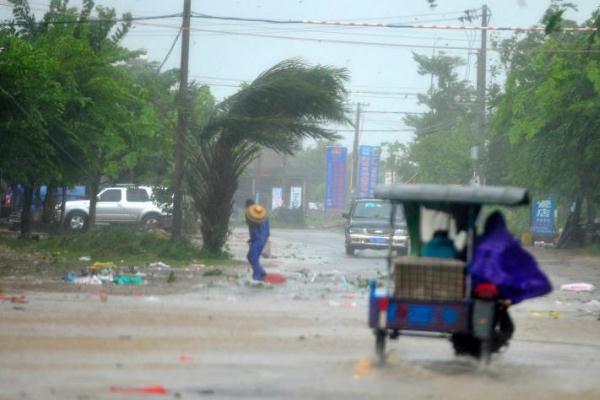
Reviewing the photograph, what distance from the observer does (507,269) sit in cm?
1240

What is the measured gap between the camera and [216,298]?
835 inches

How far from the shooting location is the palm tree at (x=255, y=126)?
31109mm

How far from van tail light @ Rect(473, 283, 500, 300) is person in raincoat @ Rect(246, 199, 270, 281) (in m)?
13.0

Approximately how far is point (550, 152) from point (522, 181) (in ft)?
9.09

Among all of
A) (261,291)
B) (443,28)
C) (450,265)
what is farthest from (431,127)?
(450,265)

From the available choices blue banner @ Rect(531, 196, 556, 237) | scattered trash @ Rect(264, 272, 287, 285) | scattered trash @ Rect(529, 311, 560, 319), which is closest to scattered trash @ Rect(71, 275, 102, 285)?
scattered trash @ Rect(264, 272, 287, 285)

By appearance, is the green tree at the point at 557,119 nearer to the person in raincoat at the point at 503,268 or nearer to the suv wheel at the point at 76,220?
the suv wheel at the point at 76,220

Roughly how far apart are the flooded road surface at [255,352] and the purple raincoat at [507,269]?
0.89 m

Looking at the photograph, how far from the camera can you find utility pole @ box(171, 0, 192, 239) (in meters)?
33.1

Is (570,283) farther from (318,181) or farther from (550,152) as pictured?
(318,181)

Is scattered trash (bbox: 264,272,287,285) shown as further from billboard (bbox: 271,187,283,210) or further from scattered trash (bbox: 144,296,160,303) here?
billboard (bbox: 271,187,283,210)

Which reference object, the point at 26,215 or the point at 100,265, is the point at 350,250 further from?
the point at 100,265

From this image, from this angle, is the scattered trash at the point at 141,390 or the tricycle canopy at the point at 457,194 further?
the tricycle canopy at the point at 457,194

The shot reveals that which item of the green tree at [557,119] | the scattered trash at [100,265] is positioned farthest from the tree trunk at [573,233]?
the scattered trash at [100,265]
